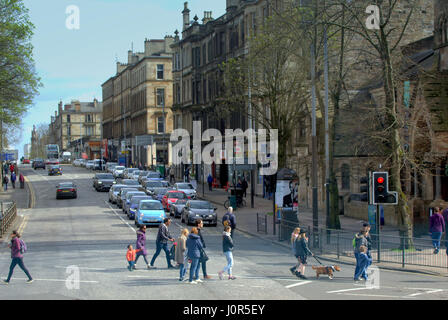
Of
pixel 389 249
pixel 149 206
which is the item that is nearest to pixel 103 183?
pixel 149 206

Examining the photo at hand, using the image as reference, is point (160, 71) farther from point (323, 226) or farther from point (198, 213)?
point (323, 226)

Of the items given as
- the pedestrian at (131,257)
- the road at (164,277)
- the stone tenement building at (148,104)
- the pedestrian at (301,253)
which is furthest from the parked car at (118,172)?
the pedestrian at (301,253)

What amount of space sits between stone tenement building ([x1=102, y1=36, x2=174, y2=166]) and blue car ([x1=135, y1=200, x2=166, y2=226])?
164ft

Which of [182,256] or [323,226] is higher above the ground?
[182,256]

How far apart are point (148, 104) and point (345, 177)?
5835 centimetres

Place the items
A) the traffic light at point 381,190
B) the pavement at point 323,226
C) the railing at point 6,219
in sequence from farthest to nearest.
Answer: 1. the railing at point 6,219
2. the traffic light at point 381,190
3. the pavement at point 323,226

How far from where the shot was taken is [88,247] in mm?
24859

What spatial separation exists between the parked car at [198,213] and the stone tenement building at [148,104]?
48.4 metres

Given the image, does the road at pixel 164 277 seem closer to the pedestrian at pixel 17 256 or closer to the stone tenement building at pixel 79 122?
the pedestrian at pixel 17 256

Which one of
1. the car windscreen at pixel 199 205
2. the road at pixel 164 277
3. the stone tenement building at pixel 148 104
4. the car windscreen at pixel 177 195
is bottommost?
the road at pixel 164 277

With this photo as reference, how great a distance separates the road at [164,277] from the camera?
15346 mm

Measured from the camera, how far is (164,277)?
17.9 m
